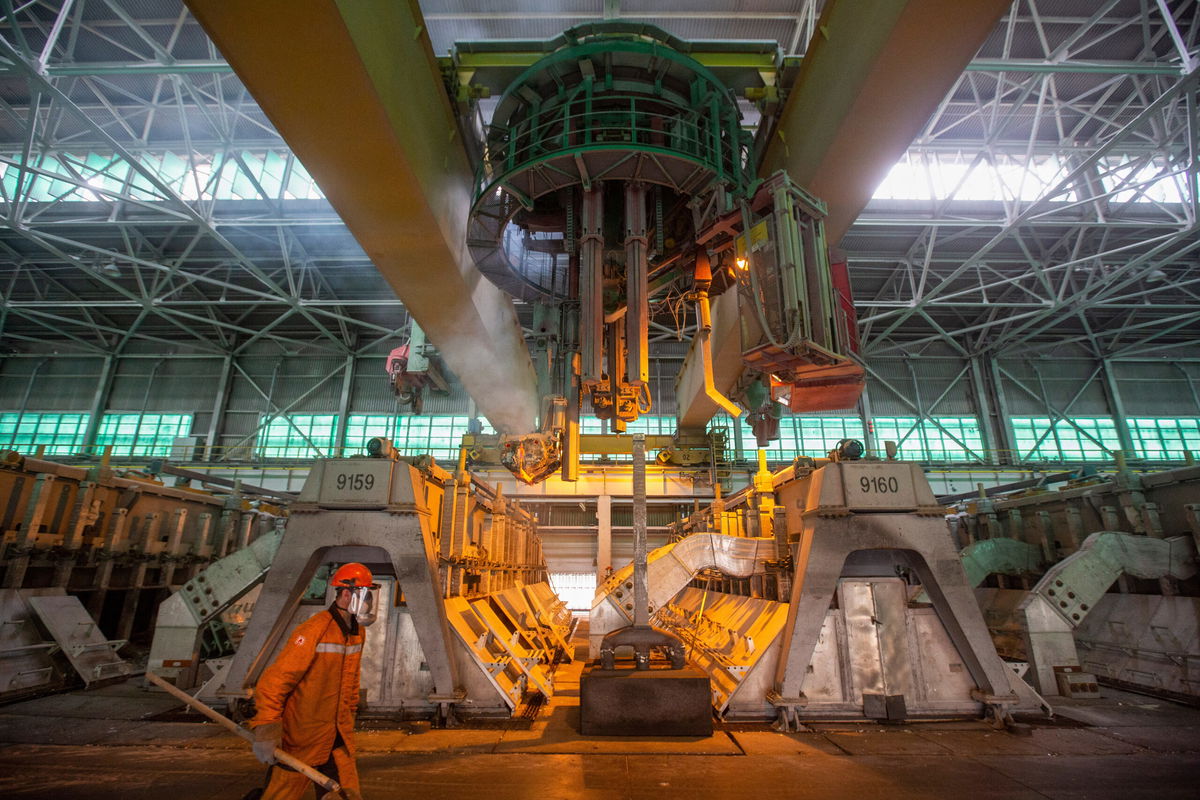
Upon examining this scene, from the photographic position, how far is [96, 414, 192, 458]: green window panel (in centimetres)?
2133

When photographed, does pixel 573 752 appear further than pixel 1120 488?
No

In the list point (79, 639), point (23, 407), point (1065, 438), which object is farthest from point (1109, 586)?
point (23, 407)

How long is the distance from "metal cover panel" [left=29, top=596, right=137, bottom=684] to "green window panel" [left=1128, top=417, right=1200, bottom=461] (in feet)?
101

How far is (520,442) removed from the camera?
9039 millimetres

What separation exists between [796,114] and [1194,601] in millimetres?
7516

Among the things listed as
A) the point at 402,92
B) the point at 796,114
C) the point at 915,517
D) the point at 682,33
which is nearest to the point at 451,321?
the point at 402,92

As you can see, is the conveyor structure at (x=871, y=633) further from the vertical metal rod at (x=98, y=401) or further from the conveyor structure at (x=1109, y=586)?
the vertical metal rod at (x=98, y=401)

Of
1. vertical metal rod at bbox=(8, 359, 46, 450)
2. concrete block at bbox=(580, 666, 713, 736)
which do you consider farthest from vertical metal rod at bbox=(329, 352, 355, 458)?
concrete block at bbox=(580, 666, 713, 736)

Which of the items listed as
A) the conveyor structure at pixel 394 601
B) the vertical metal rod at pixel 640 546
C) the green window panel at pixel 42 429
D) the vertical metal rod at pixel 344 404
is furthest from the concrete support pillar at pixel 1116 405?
the green window panel at pixel 42 429

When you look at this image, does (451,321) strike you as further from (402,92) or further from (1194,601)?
(1194,601)

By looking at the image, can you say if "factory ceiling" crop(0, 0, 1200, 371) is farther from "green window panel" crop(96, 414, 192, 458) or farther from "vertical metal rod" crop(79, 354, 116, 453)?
"green window panel" crop(96, 414, 192, 458)

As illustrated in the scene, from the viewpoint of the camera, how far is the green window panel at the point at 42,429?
21.4 metres

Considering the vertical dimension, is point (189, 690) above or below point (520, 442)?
below

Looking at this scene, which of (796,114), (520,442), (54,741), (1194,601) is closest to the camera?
(54,741)
